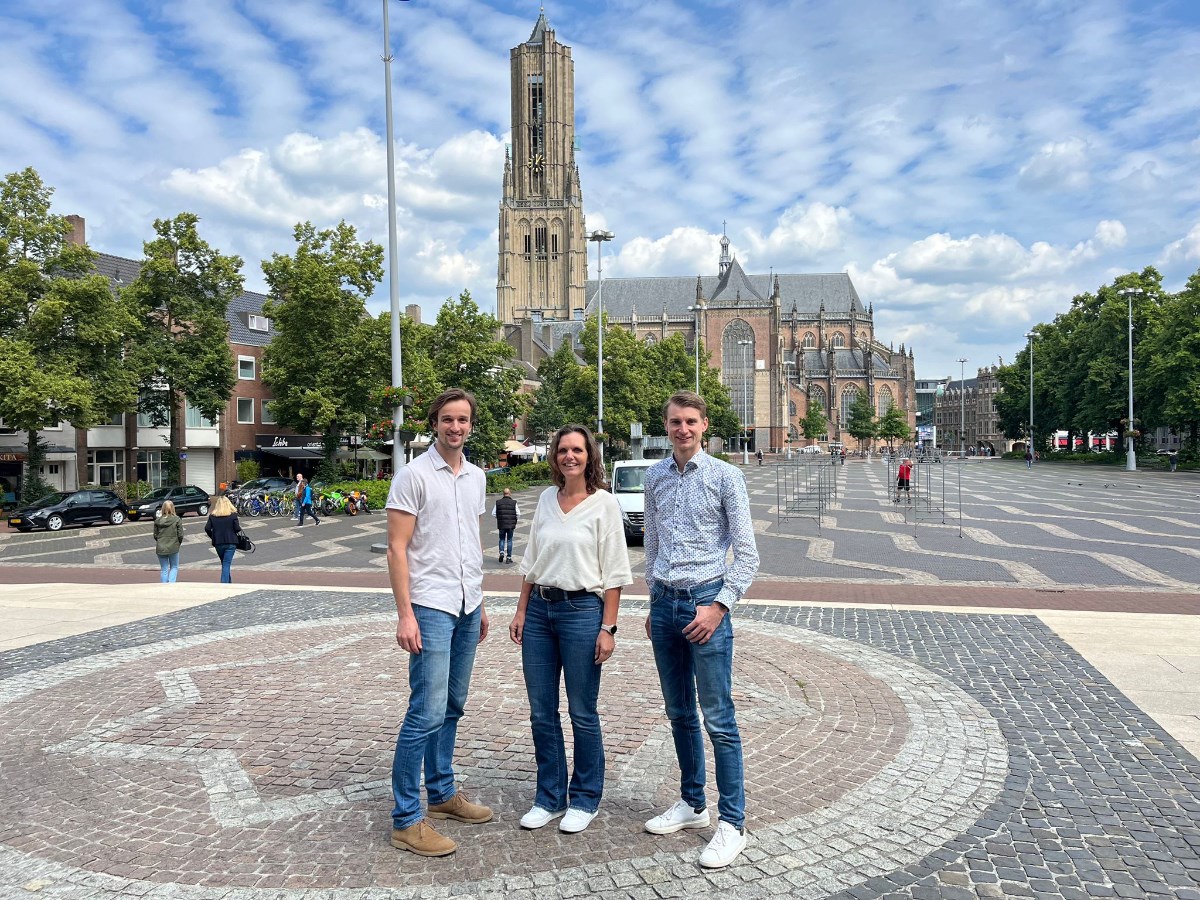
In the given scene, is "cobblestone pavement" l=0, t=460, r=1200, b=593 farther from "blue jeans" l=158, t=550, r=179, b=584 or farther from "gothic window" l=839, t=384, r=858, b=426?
"gothic window" l=839, t=384, r=858, b=426

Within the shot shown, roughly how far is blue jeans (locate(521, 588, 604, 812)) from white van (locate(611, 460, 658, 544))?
42.3ft

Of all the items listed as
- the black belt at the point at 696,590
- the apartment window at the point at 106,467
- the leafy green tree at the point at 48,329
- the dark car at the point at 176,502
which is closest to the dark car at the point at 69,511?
the dark car at the point at 176,502

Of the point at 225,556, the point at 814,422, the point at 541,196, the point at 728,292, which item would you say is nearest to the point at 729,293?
the point at 728,292

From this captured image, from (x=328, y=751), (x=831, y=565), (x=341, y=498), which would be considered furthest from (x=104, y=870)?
(x=341, y=498)

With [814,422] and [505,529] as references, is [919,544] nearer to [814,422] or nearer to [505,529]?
[505,529]

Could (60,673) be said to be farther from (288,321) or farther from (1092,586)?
(288,321)

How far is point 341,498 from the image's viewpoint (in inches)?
1142

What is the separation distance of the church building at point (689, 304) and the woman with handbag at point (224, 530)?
71.0 meters

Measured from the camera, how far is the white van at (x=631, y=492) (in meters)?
17.2

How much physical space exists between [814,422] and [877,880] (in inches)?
4170

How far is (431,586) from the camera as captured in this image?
145 inches

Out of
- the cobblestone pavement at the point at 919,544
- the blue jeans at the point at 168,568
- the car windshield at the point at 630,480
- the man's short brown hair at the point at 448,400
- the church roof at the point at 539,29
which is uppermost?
the church roof at the point at 539,29

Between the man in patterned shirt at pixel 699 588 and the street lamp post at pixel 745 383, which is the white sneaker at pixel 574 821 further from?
the street lamp post at pixel 745 383

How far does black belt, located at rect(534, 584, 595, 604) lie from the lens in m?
3.71
